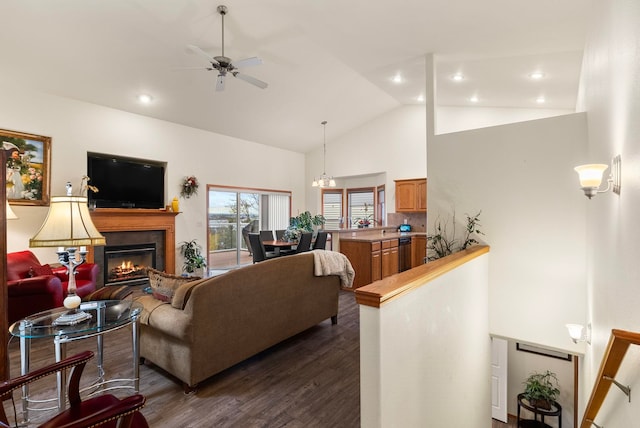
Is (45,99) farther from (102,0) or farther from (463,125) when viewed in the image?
(463,125)

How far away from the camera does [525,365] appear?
16.3ft

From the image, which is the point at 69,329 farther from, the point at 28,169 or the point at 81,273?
the point at 28,169

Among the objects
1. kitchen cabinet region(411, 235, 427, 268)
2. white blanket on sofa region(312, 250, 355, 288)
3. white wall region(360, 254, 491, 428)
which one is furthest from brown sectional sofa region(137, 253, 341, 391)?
kitchen cabinet region(411, 235, 427, 268)

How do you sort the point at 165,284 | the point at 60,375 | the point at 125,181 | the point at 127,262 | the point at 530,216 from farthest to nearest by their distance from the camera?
the point at 127,262 < the point at 125,181 < the point at 530,216 < the point at 165,284 < the point at 60,375

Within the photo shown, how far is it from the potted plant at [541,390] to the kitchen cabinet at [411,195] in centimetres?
376

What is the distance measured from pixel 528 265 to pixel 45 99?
6953 millimetres

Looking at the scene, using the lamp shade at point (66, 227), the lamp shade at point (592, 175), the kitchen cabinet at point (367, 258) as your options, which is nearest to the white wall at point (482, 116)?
the kitchen cabinet at point (367, 258)

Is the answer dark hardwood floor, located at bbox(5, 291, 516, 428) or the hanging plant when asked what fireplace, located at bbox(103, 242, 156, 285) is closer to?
the hanging plant

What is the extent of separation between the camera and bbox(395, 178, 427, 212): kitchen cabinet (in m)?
7.25

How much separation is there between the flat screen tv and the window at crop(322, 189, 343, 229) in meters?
4.44

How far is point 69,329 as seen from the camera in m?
1.99

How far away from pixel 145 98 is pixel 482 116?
6585 millimetres

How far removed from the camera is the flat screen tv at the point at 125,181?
5.17 meters

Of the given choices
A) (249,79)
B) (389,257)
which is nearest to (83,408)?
(249,79)
